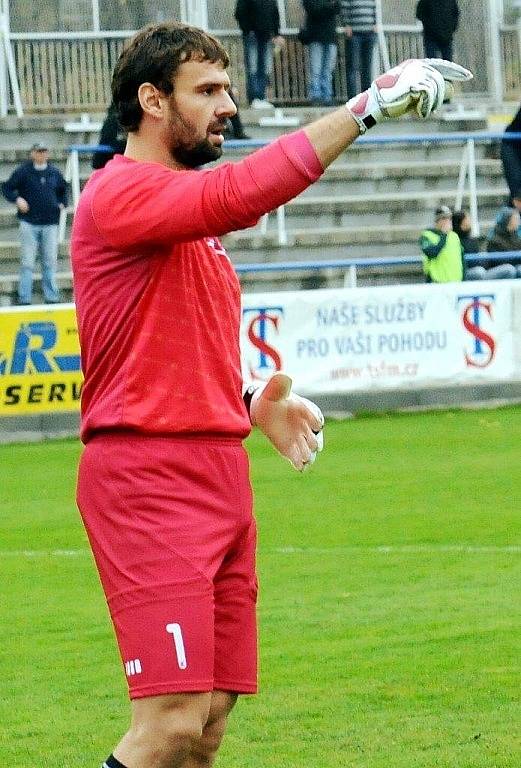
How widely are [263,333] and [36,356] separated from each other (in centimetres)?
221

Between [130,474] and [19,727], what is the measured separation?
2477 mm

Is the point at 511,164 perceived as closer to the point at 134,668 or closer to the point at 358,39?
the point at 358,39

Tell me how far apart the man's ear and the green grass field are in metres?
2.48

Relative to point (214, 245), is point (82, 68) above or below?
below

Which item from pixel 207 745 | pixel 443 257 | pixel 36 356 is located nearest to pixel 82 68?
pixel 443 257

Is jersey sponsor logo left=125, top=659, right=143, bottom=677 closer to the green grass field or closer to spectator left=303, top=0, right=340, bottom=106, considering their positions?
the green grass field

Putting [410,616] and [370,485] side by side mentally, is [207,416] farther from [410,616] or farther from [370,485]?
[370,485]

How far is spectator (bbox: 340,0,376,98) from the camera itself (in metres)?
25.5

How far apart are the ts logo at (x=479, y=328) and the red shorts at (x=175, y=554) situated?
13.3 m

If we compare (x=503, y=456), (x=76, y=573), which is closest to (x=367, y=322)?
(x=503, y=456)

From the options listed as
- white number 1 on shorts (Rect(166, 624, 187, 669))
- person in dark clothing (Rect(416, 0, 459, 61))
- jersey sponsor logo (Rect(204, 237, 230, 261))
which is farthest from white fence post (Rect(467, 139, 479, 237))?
white number 1 on shorts (Rect(166, 624, 187, 669))

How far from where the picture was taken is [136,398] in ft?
14.5

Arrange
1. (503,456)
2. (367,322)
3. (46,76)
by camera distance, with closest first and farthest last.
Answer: (503,456) < (367,322) < (46,76)

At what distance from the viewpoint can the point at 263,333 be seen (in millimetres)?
16906
